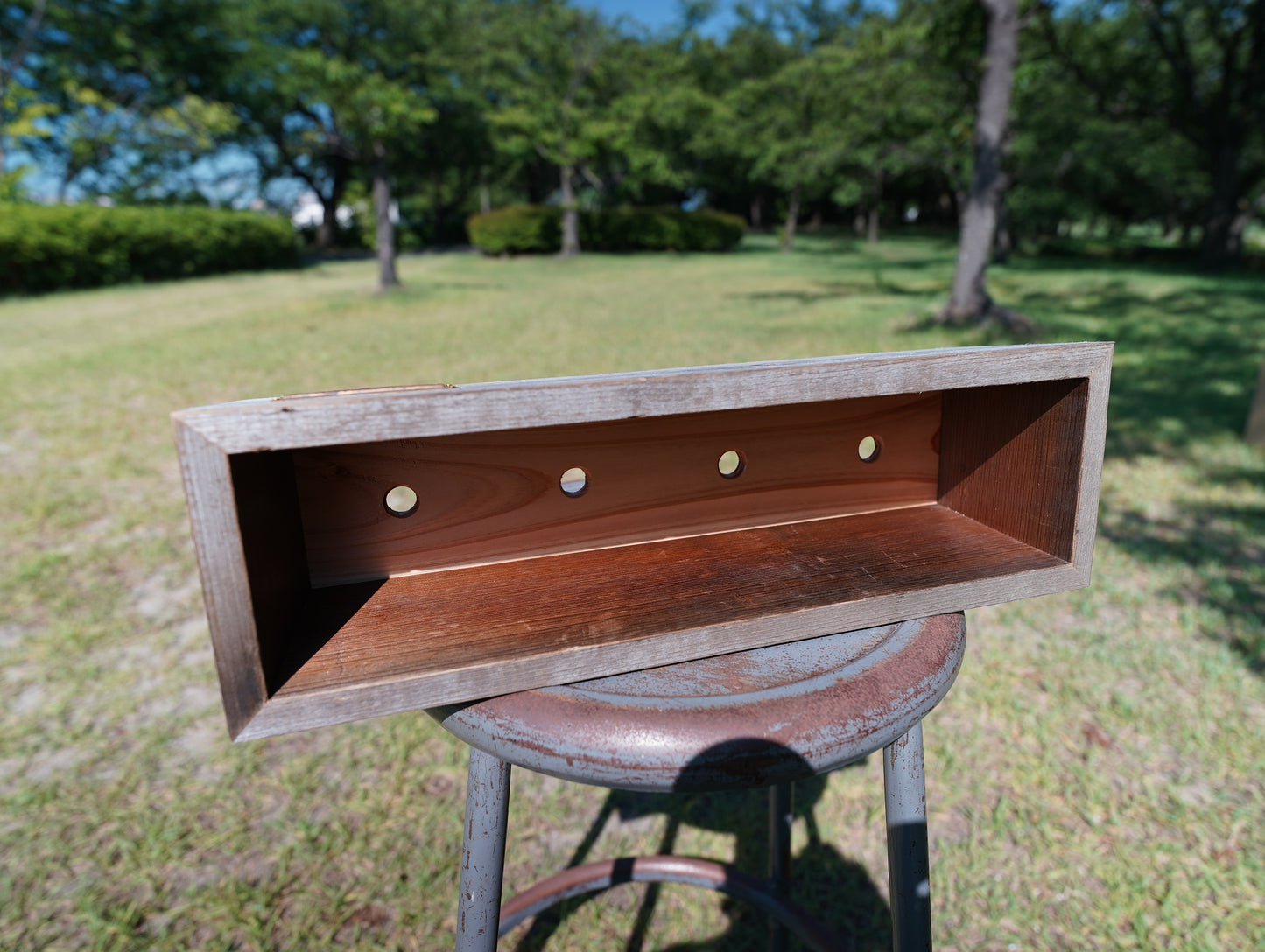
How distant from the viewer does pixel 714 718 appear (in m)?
0.82

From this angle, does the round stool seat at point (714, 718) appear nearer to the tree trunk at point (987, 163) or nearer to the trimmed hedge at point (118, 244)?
the tree trunk at point (987, 163)

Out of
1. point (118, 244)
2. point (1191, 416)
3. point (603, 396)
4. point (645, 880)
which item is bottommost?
point (645, 880)

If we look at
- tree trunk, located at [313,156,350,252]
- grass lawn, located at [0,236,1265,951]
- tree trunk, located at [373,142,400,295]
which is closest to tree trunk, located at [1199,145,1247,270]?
grass lawn, located at [0,236,1265,951]

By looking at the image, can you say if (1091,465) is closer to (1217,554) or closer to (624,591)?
(624,591)

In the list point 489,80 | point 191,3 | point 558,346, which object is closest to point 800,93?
point 489,80

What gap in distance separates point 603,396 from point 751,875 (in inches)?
64.1

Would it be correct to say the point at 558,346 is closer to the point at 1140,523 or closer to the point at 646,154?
the point at 1140,523

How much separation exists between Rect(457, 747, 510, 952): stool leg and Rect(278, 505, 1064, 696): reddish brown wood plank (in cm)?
22

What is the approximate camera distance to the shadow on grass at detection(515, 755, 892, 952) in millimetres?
1762

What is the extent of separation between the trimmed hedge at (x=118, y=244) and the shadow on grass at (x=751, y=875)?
1568 centimetres

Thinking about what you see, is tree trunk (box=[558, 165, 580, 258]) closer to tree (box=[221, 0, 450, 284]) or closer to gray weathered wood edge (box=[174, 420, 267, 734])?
tree (box=[221, 0, 450, 284])

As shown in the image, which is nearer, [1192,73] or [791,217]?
[1192,73]

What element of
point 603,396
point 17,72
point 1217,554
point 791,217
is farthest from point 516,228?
point 603,396

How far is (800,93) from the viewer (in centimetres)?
2480
